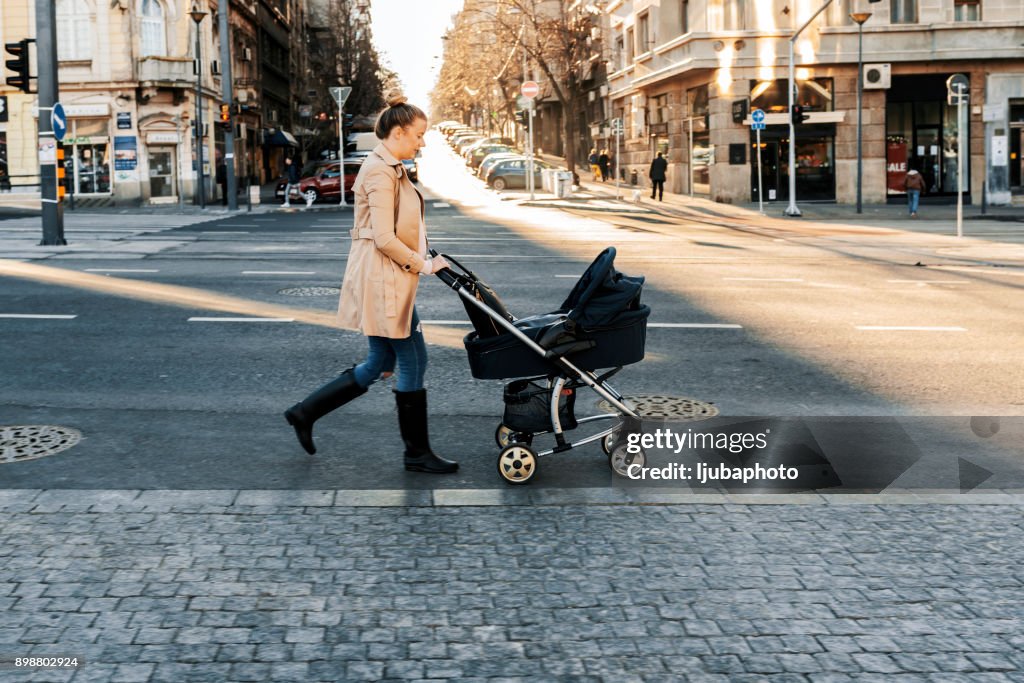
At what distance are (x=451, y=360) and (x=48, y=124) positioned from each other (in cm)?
1513

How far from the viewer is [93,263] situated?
56.2ft

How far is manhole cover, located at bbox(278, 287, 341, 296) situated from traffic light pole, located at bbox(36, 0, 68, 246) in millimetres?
8983

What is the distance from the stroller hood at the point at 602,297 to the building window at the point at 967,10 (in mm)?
38581

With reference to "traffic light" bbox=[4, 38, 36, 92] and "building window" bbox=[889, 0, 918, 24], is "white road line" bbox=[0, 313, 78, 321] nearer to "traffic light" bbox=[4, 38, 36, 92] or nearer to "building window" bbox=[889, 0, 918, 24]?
"traffic light" bbox=[4, 38, 36, 92]

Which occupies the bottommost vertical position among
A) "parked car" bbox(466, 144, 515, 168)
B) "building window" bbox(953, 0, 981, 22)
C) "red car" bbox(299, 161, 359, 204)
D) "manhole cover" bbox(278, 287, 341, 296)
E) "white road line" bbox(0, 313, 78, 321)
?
"white road line" bbox(0, 313, 78, 321)

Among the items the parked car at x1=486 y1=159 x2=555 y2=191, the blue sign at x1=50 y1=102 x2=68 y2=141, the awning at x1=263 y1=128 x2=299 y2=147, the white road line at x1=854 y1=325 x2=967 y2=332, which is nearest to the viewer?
the white road line at x1=854 y1=325 x2=967 y2=332

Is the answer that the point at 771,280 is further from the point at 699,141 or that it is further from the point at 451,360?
the point at 699,141

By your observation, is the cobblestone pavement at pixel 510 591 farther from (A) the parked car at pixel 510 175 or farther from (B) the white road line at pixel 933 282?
(A) the parked car at pixel 510 175

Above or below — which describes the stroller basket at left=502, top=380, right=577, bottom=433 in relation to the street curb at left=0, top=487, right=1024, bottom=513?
above

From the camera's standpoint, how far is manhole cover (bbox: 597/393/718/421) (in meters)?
7.45

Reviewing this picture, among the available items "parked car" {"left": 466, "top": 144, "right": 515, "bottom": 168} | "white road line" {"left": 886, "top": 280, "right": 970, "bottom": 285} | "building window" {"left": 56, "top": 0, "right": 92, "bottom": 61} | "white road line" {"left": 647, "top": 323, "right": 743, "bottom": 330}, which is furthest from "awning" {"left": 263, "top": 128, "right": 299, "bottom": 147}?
"white road line" {"left": 647, "top": 323, "right": 743, "bottom": 330}

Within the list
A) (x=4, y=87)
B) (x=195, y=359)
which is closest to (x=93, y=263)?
(x=195, y=359)

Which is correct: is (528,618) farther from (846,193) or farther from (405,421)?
(846,193)

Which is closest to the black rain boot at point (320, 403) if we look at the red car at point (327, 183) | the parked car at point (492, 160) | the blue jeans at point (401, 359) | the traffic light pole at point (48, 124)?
the blue jeans at point (401, 359)
